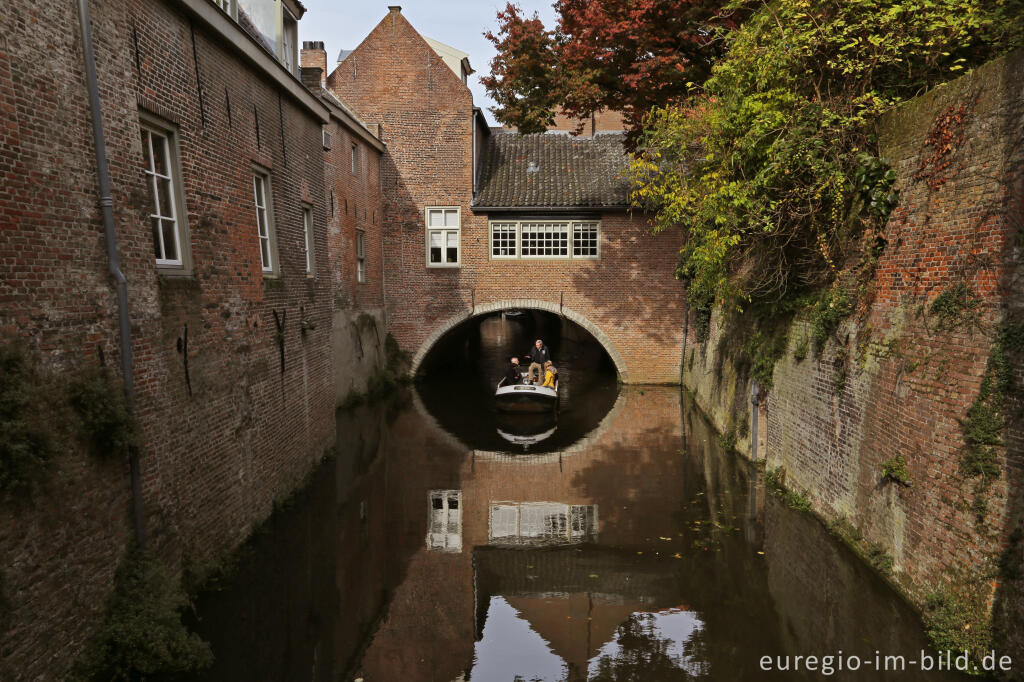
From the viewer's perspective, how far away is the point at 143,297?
→ 19.3 ft

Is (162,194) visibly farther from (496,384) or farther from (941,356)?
(496,384)

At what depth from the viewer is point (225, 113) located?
319 inches

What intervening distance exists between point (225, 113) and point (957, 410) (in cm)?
866

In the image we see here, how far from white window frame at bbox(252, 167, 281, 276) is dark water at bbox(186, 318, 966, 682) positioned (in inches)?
144

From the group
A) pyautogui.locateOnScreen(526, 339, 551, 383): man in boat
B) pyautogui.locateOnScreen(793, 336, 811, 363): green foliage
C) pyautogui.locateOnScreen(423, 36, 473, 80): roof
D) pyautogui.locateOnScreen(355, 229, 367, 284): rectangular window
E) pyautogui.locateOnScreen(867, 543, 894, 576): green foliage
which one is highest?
pyautogui.locateOnScreen(423, 36, 473, 80): roof

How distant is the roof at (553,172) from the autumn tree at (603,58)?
366 centimetres

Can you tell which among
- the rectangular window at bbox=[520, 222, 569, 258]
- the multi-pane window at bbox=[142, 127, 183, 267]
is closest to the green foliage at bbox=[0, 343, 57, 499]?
the multi-pane window at bbox=[142, 127, 183, 267]

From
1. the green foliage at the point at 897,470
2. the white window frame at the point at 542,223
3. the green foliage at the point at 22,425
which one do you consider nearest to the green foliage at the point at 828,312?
the green foliage at the point at 897,470

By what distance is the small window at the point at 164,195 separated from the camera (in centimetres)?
660

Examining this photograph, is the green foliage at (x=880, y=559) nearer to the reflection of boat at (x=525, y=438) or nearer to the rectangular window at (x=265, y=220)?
the reflection of boat at (x=525, y=438)

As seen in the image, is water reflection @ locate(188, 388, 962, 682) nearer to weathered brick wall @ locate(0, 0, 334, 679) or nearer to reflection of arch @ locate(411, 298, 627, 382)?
weathered brick wall @ locate(0, 0, 334, 679)

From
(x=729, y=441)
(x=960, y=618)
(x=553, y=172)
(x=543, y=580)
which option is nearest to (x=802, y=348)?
(x=729, y=441)

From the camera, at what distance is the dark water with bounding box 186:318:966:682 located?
577 cm

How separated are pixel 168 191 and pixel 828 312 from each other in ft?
26.3
